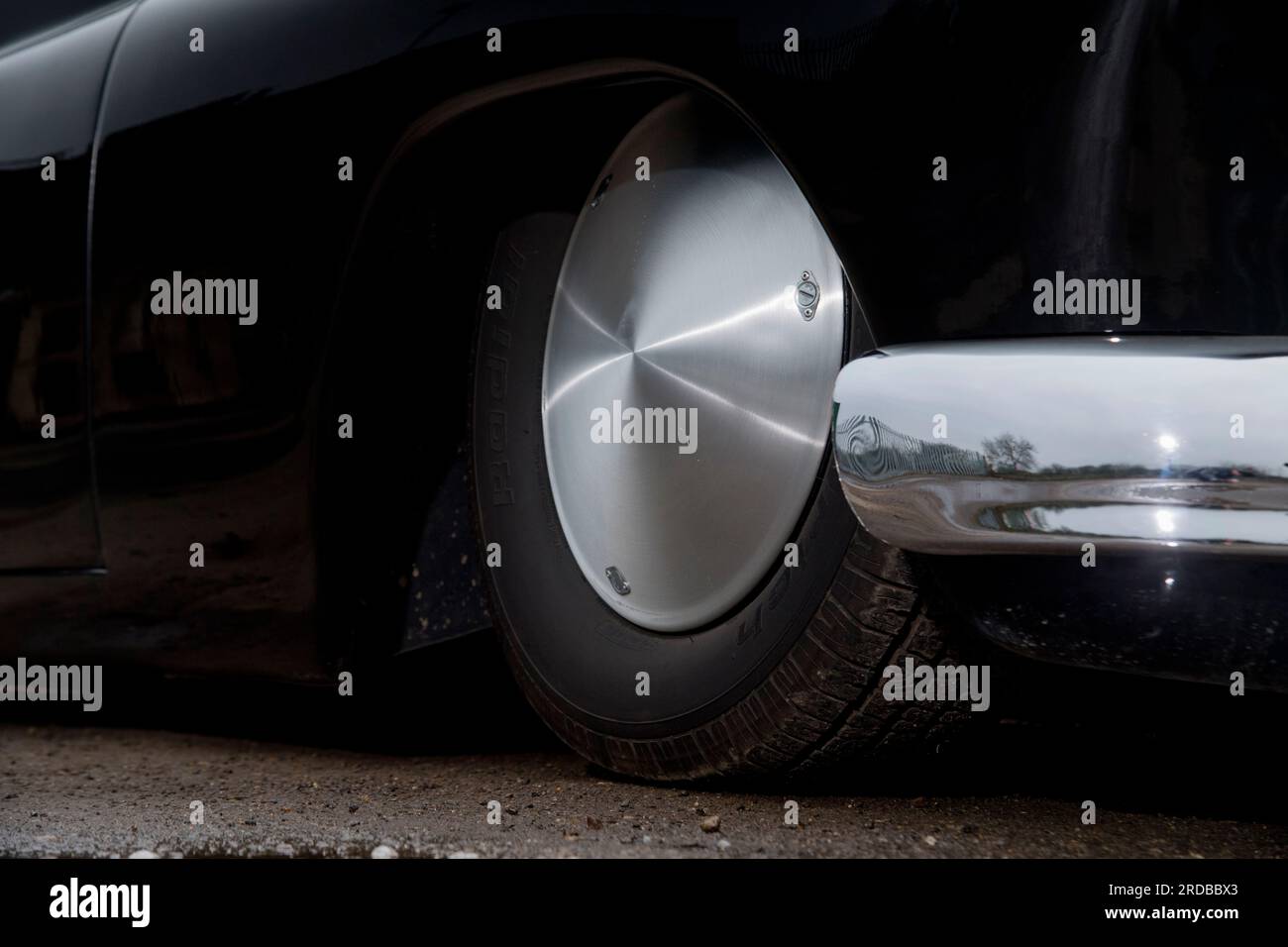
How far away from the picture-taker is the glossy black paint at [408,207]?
50.8 inches

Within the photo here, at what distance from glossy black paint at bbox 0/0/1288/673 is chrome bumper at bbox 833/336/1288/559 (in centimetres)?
8

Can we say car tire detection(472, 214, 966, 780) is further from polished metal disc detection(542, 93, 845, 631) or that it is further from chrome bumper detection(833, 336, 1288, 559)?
chrome bumper detection(833, 336, 1288, 559)

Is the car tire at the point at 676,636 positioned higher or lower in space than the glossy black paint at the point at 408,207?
lower

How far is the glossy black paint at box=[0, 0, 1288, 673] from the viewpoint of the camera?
1.29m

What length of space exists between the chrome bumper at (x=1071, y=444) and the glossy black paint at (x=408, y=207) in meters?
0.08

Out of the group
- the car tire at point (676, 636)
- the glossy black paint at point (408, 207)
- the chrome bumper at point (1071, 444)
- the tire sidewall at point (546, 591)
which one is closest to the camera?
the chrome bumper at point (1071, 444)

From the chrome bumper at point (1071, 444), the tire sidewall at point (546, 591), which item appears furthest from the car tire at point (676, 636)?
the chrome bumper at point (1071, 444)

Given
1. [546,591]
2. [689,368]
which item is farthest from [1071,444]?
[546,591]

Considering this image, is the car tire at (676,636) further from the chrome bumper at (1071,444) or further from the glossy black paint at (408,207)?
the chrome bumper at (1071,444)

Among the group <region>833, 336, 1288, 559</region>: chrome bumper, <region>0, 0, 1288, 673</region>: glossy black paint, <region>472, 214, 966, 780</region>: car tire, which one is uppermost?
<region>0, 0, 1288, 673</region>: glossy black paint

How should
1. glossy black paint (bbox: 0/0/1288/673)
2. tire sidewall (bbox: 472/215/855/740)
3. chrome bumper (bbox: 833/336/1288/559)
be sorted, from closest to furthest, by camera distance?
chrome bumper (bbox: 833/336/1288/559), glossy black paint (bbox: 0/0/1288/673), tire sidewall (bbox: 472/215/855/740)

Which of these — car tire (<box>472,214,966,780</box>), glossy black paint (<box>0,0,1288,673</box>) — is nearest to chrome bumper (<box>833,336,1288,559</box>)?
glossy black paint (<box>0,0,1288,673</box>)

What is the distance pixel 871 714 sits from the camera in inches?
62.9
